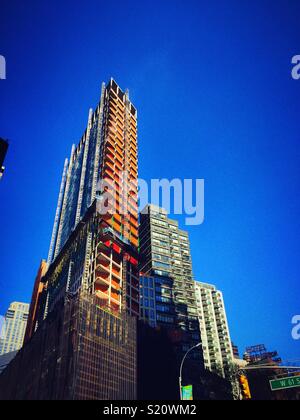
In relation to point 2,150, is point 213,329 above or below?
above

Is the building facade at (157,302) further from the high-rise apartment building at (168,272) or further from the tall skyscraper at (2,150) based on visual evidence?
the tall skyscraper at (2,150)

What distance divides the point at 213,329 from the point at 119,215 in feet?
224

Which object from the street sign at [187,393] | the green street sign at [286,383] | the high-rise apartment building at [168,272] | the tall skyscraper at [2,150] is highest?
the high-rise apartment building at [168,272]

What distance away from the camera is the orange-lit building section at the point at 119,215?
275 feet

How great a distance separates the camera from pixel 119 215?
96.2 metres

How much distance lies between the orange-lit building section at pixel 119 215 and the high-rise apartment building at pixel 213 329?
5114cm

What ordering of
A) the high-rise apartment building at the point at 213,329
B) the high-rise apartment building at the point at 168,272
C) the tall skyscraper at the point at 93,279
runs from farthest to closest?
1. the high-rise apartment building at the point at 213,329
2. the high-rise apartment building at the point at 168,272
3. the tall skyscraper at the point at 93,279

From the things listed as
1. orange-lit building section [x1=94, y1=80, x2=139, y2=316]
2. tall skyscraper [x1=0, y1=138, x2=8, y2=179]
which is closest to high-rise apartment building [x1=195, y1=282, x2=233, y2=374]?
orange-lit building section [x1=94, y1=80, x2=139, y2=316]

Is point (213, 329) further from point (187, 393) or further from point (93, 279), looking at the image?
point (187, 393)

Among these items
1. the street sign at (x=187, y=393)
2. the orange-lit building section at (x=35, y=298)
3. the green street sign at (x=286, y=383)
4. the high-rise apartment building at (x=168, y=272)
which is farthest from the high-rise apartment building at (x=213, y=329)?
the street sign at (x=187, y=393)

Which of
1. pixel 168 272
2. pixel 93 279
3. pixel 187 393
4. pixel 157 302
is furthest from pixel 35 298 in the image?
pixel 187 393

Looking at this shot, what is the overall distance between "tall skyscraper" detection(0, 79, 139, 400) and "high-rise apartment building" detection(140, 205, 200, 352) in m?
18.8

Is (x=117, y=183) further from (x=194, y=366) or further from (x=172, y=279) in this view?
(x=194, y=366)
